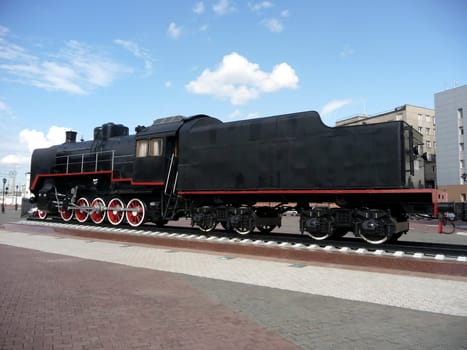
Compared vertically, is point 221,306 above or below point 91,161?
below

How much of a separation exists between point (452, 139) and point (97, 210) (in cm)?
5444

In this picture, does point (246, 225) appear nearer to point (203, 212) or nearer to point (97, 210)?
point (203, 212)

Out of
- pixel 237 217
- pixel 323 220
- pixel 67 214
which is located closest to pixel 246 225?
pixel 237 217

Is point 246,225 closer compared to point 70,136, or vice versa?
point 246,225

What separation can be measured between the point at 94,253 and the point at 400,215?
841 cm

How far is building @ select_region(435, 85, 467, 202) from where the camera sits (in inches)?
2065

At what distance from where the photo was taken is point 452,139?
2148 inches

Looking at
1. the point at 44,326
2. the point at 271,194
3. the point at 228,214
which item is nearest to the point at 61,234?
the point at 228,214

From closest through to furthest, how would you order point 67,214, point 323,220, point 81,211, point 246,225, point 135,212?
point 323,220
point 246,225
point 135,212
point 81,211
point 67,214

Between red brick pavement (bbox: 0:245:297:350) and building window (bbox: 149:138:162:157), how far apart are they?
692cm

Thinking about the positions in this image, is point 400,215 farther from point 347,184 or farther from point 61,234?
point 61,234

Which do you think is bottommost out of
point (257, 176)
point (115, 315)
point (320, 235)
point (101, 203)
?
point (115, 315)

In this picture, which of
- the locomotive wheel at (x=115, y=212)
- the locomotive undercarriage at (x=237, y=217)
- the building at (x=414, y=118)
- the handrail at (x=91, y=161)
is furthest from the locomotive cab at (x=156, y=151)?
the building at (x=414, y=118)

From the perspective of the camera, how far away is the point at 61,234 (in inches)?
557
